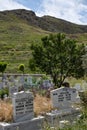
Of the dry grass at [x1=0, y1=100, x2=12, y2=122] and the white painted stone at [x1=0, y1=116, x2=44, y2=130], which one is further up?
the dry grass at [x1=0, y1=100, x2=12, y2=122]

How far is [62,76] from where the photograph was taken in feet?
74.8

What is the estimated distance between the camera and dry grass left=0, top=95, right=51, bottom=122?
13.0 m

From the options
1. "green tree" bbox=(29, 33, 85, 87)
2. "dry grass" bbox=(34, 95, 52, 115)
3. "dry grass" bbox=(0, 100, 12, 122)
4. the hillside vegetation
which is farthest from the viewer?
the hillside vegetation

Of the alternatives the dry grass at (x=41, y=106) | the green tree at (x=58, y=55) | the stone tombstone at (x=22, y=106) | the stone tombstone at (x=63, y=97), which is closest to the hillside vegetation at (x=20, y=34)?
the green tree at (x=58, y=55)

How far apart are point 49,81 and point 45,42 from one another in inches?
91.2

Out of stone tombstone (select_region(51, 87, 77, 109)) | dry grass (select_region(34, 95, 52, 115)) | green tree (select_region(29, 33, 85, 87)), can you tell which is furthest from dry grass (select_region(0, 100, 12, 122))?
green tree (select_region(29, 33, 85, 87))

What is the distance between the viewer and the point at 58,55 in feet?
71.6

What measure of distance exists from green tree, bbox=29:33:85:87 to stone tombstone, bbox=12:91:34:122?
27.2 ft

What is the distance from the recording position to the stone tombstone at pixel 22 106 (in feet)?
42.7

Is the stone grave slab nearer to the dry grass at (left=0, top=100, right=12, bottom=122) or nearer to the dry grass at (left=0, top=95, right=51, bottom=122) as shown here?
the dry grass at (left=0, top=95, right=51, bottom=122)

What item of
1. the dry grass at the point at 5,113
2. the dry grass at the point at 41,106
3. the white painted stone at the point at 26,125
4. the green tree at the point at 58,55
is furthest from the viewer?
the green tree at the point at 58,55

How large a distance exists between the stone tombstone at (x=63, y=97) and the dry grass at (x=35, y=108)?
0.31 m

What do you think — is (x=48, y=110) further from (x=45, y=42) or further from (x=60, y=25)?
(x=60, y=25)

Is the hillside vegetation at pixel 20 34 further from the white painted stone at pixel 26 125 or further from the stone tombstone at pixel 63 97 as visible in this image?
the white painted stone at pixel 26 125
